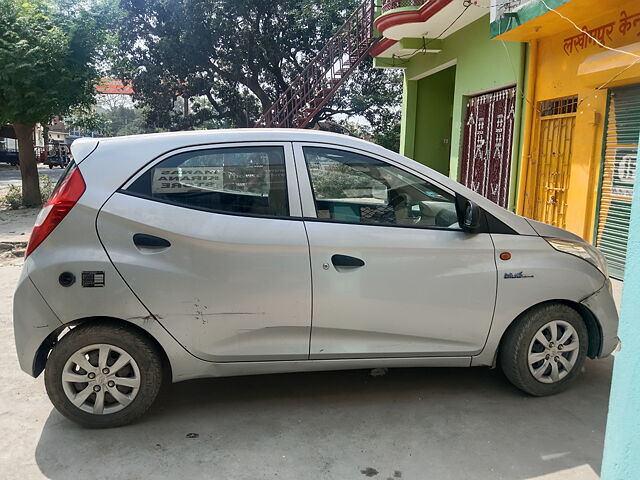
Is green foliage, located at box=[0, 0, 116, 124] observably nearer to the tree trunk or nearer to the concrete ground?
the tree trunk

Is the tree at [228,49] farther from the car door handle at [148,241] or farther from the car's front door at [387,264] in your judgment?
the car door handle at [148,241]

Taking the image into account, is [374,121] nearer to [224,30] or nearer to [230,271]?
[224,30]

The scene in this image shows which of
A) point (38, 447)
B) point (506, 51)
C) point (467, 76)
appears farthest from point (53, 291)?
point (467, 76)

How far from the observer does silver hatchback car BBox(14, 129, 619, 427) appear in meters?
3.18

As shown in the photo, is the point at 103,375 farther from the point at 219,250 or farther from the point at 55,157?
the point at 55,157

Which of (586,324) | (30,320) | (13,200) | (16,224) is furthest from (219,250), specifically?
(13,200)

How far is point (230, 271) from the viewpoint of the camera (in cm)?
324

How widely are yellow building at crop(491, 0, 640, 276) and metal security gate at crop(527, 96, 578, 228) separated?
0.05 ft

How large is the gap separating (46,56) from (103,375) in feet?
36.2

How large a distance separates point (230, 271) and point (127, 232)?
2.12ft

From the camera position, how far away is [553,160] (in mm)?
8273

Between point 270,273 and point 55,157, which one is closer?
point 270,273

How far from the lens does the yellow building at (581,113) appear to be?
6617mm

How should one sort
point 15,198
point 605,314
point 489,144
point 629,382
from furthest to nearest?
point 15,198, point 489,144, point 605,314, point 629,382
